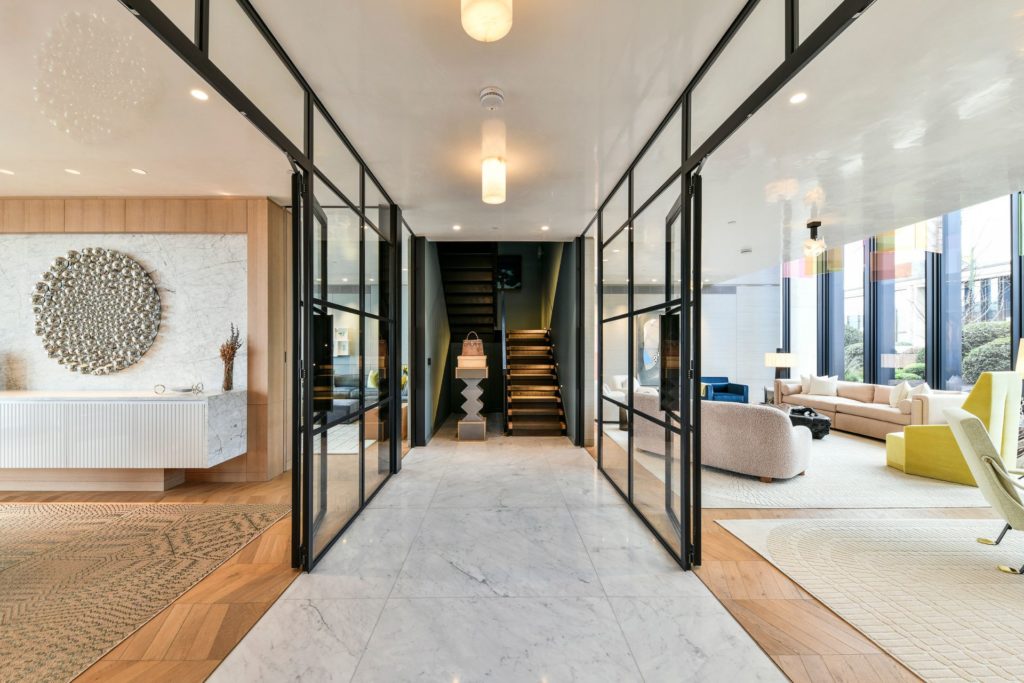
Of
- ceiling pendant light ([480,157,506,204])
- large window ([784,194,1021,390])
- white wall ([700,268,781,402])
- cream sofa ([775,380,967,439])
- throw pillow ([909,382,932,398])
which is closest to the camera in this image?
ceiling pendant light ([480,157,506,204])

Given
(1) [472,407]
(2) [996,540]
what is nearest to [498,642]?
(2) [996,540]

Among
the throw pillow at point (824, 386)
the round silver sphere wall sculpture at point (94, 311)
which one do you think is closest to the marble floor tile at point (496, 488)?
the round silver sphere wall sculpture at point (94, 311)

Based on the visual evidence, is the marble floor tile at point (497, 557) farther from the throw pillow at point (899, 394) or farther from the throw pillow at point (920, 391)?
the throw pillow at point (899, 394)

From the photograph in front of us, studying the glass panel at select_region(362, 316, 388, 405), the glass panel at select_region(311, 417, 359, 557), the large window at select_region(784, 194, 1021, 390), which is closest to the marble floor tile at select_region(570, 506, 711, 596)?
the glass panel at select_region(311, 417, 359, 557)

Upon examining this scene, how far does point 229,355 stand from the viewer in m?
4.25

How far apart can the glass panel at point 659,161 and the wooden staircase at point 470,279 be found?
4686 mm

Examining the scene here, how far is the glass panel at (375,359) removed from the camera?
3809 millimetres

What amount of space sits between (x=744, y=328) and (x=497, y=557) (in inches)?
398

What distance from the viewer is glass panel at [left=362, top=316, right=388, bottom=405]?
150 inches

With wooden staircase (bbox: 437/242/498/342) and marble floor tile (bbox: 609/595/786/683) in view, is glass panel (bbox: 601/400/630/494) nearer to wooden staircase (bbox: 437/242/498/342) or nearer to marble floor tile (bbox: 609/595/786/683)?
marble floor tile (bbox: 609/595/786/683)

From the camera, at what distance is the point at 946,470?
4.41m

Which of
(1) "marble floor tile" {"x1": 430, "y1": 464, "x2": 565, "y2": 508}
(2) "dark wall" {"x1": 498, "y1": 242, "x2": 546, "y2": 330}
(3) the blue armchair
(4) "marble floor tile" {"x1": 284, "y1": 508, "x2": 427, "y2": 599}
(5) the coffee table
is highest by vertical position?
(2) "dark wall" {"x1": 498, "y1": 242, "x2": 546, "y2": 330}

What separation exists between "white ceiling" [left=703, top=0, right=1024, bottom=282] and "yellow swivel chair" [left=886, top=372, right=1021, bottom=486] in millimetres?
1845

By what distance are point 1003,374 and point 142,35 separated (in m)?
6.99
